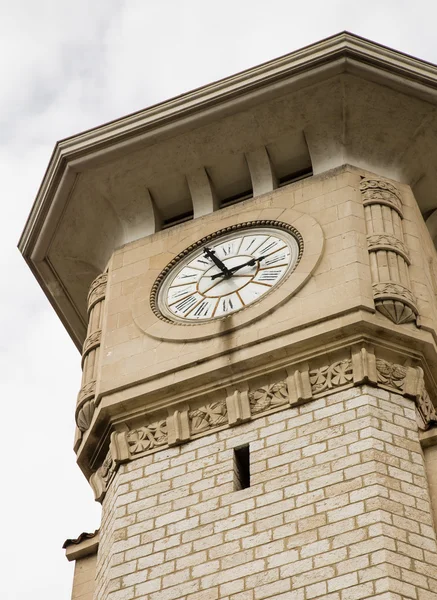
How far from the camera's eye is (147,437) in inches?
758

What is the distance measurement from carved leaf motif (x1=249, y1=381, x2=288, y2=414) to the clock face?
173 centimetres

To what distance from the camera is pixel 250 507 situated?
1750cm

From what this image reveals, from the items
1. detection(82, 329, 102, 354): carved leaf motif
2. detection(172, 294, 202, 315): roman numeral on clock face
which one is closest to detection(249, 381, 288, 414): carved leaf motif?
detection(172, 294, 202, 315): roman numeral on clock face

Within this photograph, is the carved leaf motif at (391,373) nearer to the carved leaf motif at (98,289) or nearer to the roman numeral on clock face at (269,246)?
the roman numeral on clock face at (269,246)

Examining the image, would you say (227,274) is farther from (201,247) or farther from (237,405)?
(237,405)

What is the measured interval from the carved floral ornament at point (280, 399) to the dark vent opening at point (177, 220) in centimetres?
458

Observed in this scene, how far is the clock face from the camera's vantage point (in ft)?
67.7

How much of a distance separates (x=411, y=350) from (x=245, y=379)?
2093 millimetres

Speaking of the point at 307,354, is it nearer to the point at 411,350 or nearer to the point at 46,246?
the point at 411,350

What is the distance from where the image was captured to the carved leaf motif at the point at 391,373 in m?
18.5

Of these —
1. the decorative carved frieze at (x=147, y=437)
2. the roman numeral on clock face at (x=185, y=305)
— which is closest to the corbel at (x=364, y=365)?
the decorative carved frieze at (x=147, y=437)

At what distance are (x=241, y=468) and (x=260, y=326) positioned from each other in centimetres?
215

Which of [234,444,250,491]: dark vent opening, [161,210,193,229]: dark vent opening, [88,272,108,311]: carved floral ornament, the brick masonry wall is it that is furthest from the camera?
[161,210,193,229]: dark vent opening

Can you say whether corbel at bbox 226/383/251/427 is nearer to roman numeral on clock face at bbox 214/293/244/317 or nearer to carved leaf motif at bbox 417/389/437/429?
roman numeral on clock face at bbox 214/293/244/317
